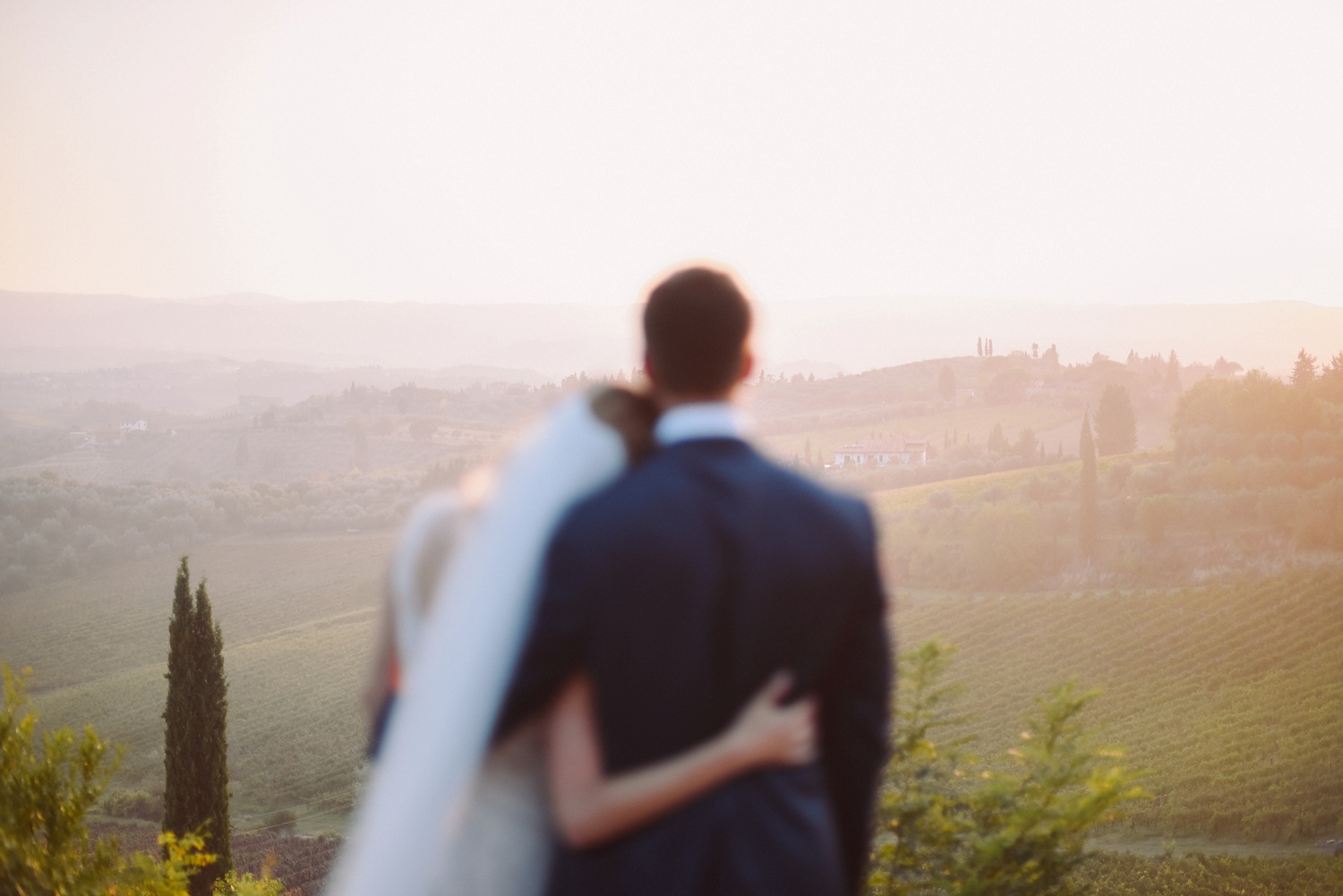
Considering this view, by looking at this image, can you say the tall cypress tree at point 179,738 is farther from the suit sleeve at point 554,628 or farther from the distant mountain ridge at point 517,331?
the distant mountain ridge at point 517,331

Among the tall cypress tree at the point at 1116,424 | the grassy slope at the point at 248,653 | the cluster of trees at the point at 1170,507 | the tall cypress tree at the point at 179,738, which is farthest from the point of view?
the tall cypress tree at the point at 1116,424

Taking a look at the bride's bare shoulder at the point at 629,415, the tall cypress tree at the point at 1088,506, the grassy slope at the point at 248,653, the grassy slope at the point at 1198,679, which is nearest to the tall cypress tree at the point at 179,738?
the grassy slope at the point at 248,653

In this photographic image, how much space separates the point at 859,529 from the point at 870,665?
0.22m

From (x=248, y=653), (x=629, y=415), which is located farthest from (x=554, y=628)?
(x=248, y=653)

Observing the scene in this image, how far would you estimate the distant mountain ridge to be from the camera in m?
118

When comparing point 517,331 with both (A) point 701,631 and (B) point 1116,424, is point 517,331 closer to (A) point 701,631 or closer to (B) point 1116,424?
(B) point 1116,424

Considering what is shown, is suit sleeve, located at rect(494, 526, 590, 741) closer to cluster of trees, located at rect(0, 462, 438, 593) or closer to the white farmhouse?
the white farmhouse

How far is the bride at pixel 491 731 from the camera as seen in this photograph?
1.06 metres

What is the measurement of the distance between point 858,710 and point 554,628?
19.4 inches

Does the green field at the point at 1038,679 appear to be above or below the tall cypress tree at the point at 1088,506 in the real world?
below

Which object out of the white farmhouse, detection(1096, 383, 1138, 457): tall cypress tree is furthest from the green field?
the white farmhouse

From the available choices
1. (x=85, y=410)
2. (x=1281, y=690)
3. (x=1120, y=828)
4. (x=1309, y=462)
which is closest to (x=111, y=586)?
(x=85, y=410)

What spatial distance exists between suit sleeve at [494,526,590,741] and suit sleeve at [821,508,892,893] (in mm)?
387

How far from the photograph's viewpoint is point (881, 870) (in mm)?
3041
